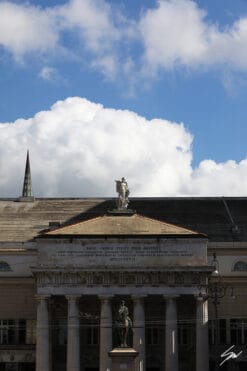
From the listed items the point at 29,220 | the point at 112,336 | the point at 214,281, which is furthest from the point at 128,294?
the point at 29,220

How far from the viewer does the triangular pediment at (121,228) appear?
71938mm

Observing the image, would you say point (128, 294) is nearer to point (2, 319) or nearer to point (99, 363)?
point (99, 363)

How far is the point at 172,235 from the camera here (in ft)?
235

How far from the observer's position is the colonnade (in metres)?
68.9

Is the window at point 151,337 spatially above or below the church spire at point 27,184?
below

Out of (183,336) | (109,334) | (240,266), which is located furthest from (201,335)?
(240,266)

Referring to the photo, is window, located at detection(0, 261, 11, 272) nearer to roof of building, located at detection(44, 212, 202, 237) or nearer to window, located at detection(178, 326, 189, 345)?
roof of building, located at detection(44, 212, 202, 237)

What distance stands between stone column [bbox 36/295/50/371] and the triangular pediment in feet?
19.1

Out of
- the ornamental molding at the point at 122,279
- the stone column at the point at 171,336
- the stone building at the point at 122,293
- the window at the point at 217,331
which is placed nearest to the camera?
the stone column at the point at 171,336

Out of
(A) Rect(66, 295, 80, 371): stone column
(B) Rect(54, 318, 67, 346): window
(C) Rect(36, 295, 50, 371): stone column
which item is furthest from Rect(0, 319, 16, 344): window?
(A) Rect(66, 295, 80, 371): stone column

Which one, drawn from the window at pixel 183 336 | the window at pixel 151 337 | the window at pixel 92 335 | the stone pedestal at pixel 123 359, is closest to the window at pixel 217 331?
the window at pixel 183 336

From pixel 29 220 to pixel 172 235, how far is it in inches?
709

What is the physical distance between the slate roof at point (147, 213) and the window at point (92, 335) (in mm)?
10125

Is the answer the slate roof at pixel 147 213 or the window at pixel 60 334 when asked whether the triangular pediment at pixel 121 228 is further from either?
the window at pixel 60 334
